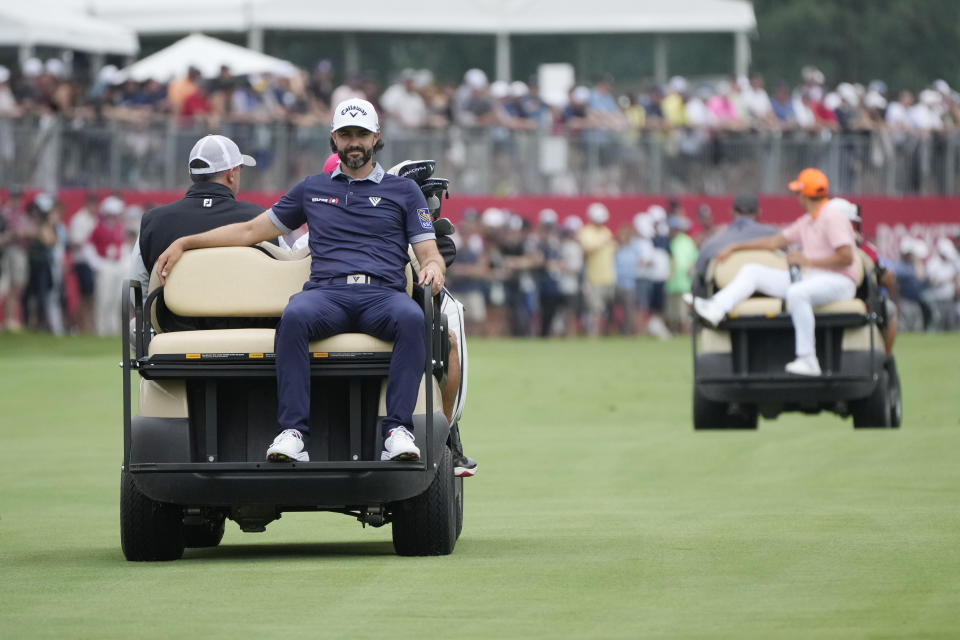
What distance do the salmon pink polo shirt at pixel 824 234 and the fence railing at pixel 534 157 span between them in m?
16.8

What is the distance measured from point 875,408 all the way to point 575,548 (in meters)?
9.40

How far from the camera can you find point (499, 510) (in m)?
13.5

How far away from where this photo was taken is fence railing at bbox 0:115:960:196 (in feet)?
114

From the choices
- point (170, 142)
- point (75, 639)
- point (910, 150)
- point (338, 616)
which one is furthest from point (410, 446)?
point (910, 150)

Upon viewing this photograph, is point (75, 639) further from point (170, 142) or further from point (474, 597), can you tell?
point (170, 142)

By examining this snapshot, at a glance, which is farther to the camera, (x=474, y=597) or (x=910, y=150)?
(x=910, y=150)

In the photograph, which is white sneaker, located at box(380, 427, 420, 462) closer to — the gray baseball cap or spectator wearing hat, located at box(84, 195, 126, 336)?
the gray baseball cap

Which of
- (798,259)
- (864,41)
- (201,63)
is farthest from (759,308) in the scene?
(864,41)

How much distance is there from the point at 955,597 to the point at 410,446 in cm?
259

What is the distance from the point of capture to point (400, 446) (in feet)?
32.3

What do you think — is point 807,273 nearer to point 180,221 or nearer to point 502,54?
point 180,221

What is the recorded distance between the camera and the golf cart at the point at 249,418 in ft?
32.8

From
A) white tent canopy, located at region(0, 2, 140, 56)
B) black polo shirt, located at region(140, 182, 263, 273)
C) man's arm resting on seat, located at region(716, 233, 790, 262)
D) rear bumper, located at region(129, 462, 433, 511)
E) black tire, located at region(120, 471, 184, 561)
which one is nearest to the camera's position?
rear bumper, located at region(129, 462, 433, 511)

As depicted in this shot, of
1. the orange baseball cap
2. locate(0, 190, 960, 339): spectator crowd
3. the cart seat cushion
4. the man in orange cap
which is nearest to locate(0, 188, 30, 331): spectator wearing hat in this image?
locate(0, 190, 960, 339): spectator crowd
